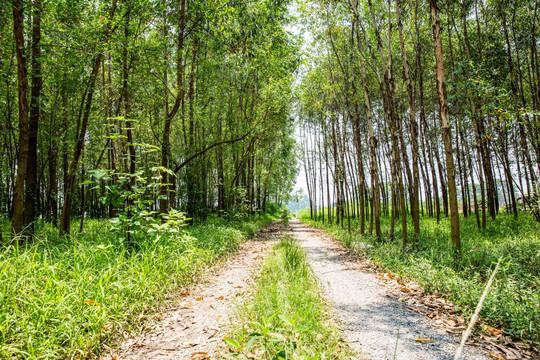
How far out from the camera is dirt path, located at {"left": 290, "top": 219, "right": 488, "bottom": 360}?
9.23ft

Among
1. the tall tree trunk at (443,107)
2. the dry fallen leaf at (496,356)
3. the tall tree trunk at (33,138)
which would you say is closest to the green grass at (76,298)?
the tall tree trunk at (33,138)

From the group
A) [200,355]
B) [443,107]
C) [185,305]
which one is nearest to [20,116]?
[185,305]

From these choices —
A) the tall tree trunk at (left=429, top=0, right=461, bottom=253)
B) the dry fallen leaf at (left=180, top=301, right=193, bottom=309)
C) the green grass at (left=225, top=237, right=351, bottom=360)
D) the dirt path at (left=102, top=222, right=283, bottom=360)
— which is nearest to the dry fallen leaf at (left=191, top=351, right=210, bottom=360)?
the dirt path at (left=102, top=222, right=283, bottom=360)

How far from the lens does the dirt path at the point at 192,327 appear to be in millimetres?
2936

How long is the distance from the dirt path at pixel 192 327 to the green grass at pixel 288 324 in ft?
1.11

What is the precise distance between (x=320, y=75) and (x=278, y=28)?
3664mm

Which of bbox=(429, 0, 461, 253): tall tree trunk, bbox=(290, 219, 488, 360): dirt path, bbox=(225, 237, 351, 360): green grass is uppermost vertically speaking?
bbox=(429, 0, 461, 253): tall tree trunk

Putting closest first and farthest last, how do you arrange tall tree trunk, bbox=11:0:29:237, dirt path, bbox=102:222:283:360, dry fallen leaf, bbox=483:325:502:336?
dirt path, bbox=102:222:283:360, dry fallen leaf, bbox=483:325:502:336, tall tree trunk, bbox=11:0:29:237

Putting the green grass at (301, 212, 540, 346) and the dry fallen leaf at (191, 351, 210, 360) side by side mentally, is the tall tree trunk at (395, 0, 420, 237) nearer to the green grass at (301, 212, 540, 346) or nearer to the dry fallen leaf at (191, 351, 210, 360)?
the green grass at (301, 212, 540, 346)

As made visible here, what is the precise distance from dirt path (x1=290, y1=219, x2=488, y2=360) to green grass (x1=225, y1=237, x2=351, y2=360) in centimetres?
27

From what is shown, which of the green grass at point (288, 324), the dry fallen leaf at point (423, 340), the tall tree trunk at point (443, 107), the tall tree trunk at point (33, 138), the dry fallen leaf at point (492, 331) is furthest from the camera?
the tall tree trunk at point (33, 138)

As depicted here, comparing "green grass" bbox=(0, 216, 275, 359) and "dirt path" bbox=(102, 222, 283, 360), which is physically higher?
"green grass" bbox=(0, 216, 275, 359)

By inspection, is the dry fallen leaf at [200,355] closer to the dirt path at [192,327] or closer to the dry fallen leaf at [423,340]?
the dirt path at [192,327]

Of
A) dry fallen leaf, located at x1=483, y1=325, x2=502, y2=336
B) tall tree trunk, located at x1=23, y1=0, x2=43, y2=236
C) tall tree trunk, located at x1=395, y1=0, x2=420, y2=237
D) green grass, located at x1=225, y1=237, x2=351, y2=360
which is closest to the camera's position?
green grass, located at x1=225, y1=237, x2=351, y2=360
